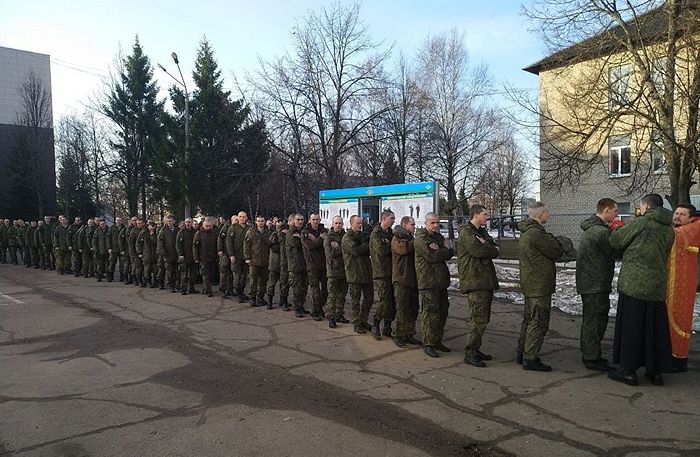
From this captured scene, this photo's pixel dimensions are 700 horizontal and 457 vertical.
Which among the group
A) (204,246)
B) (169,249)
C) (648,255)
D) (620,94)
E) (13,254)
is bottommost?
(13,254)

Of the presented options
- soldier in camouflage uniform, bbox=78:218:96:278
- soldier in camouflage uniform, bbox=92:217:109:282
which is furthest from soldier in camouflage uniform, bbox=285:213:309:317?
soldier in camouflage uniform, bbox=78:218:96:278

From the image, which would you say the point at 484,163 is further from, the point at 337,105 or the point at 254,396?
the point at 254,396

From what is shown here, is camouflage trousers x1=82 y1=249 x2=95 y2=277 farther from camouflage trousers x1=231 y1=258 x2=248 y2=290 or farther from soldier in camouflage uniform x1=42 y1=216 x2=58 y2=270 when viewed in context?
camouflage trousers x1=231 y1=258 x2=248 y2=290

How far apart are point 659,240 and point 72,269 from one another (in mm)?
18787

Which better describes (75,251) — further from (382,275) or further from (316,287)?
(382,275)

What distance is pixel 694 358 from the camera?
22.1 ft

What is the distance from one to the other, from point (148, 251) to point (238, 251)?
3.70 m

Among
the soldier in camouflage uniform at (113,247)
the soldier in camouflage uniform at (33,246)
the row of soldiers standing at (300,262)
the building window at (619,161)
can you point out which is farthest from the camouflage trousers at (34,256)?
the building window at (619,161)

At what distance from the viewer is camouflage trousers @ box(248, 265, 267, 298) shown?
36.4 ft

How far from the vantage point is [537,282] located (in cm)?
620

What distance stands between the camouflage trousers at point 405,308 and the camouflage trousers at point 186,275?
709 cm

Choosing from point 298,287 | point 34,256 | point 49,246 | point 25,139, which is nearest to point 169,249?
point 298,287

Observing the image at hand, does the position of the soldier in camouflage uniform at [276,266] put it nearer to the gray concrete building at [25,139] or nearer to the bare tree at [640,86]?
the bare tree at [640,86]

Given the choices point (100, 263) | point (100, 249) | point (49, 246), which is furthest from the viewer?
point (49, 246)
